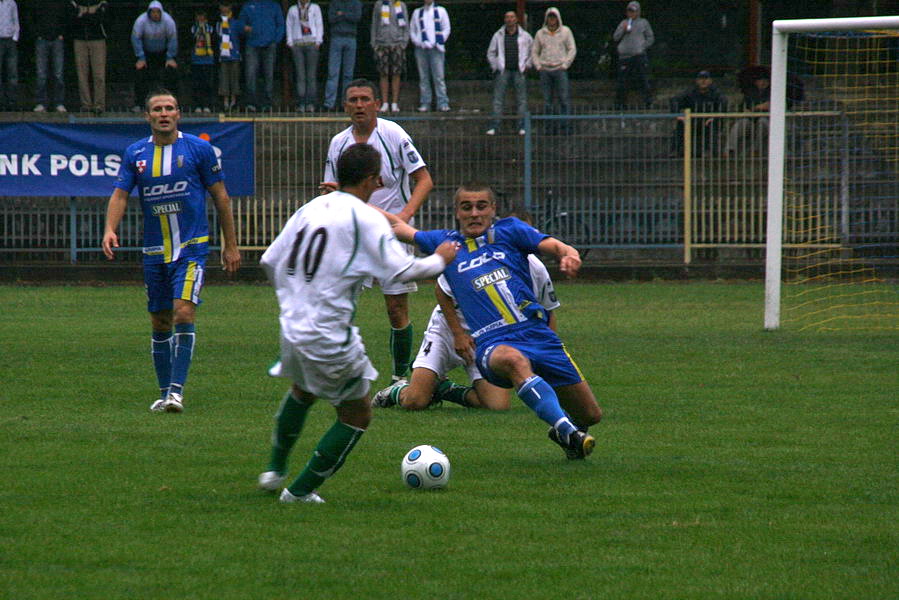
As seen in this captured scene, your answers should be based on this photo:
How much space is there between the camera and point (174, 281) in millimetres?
8453

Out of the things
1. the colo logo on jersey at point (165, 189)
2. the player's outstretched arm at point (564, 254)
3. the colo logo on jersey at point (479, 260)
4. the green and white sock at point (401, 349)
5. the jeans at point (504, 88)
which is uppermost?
the jeans at point (504, 88)

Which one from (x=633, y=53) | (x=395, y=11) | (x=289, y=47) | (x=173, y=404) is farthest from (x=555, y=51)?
(x=173, y=404)

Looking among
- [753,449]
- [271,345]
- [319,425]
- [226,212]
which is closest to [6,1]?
[271,345]

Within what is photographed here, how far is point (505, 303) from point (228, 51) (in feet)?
53.1

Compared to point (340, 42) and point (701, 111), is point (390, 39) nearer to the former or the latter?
point (340, 42)

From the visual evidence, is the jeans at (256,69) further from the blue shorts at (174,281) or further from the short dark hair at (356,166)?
the short dark hair at (356,166)

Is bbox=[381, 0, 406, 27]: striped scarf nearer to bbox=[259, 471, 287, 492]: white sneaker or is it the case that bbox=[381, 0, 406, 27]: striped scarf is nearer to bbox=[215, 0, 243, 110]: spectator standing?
bbox=[215, 0, 243, 110]: spectator standing

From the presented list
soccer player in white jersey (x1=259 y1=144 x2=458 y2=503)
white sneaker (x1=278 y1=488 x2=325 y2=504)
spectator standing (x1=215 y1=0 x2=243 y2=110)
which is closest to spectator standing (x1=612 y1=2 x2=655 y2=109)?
spectator standing (x1=215 y1=0 x2=243 y2=110)

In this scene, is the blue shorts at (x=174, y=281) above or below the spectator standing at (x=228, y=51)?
below

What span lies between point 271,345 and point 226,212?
3.47 metres

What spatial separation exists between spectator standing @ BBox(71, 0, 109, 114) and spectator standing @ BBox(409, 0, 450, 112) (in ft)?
17.5

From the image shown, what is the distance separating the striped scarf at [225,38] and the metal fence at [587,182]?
2.70m

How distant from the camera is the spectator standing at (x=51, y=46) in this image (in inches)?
866

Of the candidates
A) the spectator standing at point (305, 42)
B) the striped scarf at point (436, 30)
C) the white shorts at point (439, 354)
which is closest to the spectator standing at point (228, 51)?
the spectator standing at point (305, 42)
